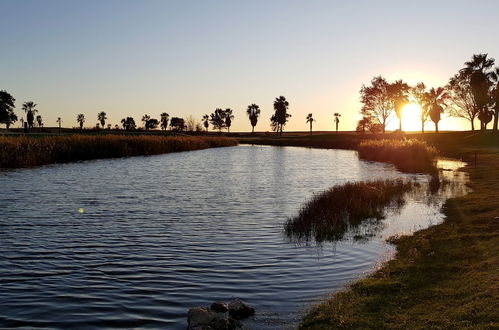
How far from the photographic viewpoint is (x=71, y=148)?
169ft

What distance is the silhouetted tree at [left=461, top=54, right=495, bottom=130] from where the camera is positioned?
308ft

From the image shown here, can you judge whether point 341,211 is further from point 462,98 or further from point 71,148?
point 462,98

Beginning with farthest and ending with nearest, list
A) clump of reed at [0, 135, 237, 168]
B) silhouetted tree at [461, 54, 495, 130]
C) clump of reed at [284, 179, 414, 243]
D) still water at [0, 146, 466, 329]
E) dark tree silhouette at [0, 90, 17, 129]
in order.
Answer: dark tree silhouette at [0, 90, 17, 129] → silhouetted tree at [461, 54, 495, 130] → clump of reed at [0, 135, 237, 168] → clump of reed at [284, 179, 414, 243] → still water at [0, 146, 466, 329]

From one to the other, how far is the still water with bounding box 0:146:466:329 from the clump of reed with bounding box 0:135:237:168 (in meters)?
17.5

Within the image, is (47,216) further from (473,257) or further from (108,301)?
(473,257)

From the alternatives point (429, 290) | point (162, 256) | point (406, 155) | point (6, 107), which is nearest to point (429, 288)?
point (429, 290)

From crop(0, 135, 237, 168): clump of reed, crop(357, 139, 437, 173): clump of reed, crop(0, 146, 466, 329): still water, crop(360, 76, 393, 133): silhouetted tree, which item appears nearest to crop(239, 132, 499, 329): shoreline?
crop(0, 146, 466, 329): still water

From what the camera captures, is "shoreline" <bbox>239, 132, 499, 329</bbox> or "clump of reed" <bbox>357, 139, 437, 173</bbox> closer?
"shoreline" <bbox>239, 132, 499, 329</bbox>

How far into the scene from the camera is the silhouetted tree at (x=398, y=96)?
311ft

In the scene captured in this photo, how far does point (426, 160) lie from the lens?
48969 mm

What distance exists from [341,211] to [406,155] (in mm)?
36699

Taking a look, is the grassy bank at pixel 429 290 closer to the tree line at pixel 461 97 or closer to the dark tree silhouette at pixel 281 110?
the tree line at pixel 461 97

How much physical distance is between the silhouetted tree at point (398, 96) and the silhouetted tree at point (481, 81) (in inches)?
532

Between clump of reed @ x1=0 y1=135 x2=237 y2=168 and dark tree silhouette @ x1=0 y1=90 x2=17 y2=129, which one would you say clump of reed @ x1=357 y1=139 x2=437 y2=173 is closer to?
clump of reed @ x1=0 y1=135 x2=237 y2=168
